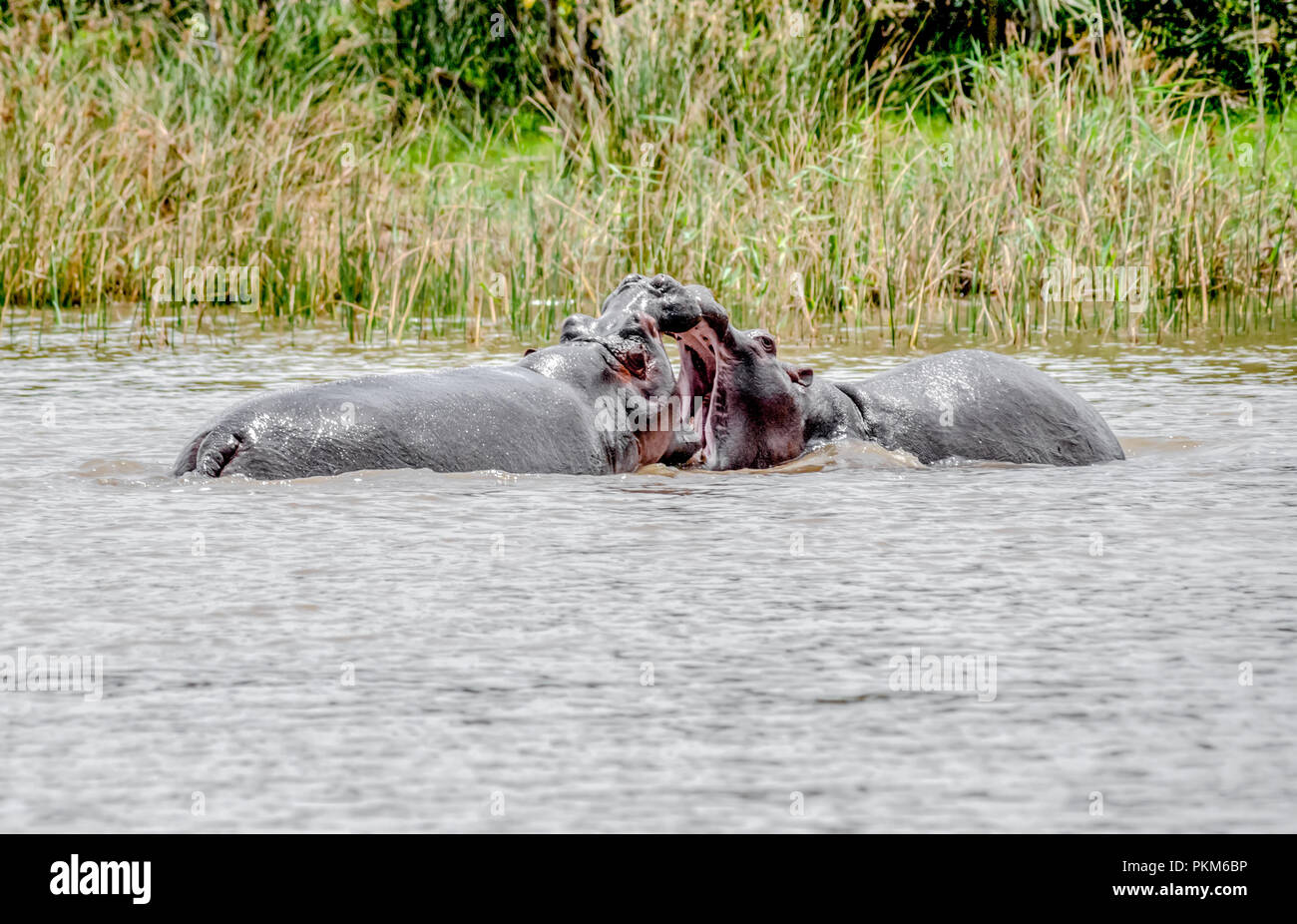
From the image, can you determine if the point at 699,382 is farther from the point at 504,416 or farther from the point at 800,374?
the point at 504,416

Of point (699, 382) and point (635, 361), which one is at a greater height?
point (635, 361)

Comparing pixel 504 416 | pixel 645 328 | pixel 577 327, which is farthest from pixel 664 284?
pixel 504 416

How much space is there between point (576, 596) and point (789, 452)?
222 cm

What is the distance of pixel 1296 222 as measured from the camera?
38.9ft

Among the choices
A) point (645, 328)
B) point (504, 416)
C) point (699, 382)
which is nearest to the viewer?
point (504, 416)

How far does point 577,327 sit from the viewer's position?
664 centimetres

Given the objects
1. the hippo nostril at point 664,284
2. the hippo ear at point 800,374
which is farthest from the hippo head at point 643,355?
the hippo ear at point 800,374

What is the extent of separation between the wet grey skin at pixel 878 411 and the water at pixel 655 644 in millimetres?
121

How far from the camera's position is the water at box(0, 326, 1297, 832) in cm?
302

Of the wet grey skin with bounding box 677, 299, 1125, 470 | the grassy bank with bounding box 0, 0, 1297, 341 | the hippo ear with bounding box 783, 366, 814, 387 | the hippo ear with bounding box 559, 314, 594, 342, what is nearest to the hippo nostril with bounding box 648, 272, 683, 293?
the wet grey skin with bounding box 677, 299, 1125, 470

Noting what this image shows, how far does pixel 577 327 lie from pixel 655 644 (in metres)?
2.81

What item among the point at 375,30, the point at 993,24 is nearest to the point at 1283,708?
the point at 993,24

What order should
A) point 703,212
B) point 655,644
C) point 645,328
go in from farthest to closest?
point 703,212, point 645,328, point 655,644

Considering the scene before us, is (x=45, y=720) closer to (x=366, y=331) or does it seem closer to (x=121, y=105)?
(x=366, y=331)
